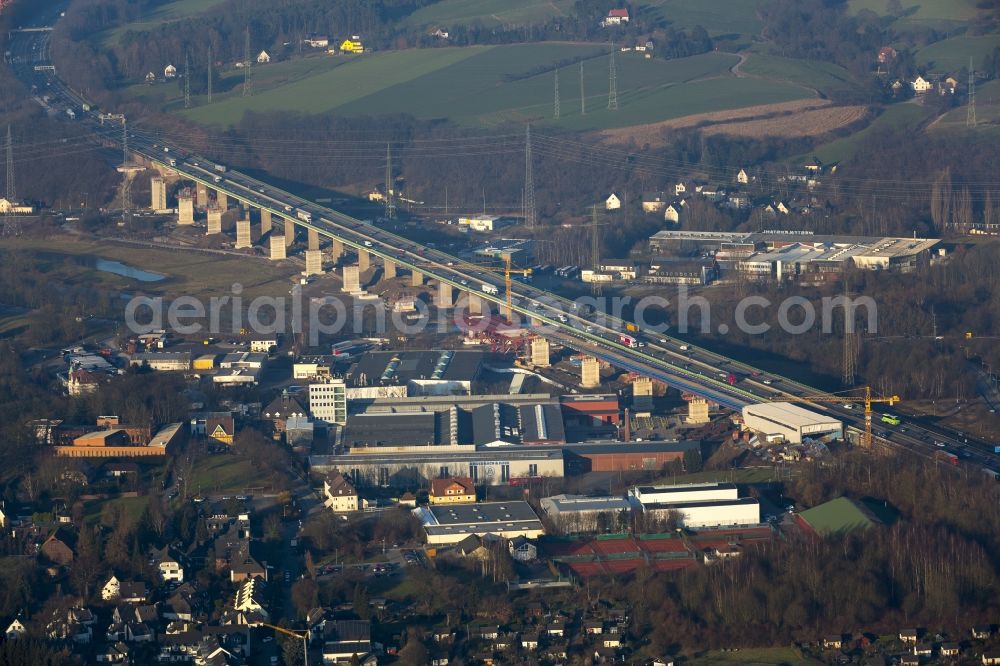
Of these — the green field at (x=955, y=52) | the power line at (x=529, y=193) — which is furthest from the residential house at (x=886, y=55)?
the power line at (x=529, y=193)

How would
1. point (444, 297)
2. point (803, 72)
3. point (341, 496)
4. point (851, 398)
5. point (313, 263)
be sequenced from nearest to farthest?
point (341, 496) < point (851, 398) < point (444, 297) < point (313, 263) < point (803, 72)

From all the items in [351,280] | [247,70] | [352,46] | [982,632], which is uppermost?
[352,46]

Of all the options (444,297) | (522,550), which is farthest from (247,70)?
(522,550)

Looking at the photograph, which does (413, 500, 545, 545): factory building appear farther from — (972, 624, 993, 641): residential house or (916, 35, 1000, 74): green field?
(916, 35, 1000, 74): green field

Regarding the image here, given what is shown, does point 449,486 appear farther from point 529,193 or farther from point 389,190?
point 389,190

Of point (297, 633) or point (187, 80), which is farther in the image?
point (187, 80)

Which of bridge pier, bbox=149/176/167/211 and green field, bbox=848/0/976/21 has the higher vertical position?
green field, bbox=848/0/976/21

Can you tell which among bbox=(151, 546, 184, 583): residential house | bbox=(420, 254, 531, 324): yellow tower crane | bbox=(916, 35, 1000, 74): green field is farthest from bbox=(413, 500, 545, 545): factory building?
bbox=(916, 35, 1000, 74): green field

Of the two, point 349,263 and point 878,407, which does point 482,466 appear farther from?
point 349,263

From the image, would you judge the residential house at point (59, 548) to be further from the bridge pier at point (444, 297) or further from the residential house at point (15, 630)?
the bridge pier at point (444, 297)
